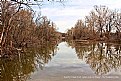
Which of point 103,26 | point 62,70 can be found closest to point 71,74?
point 62,70

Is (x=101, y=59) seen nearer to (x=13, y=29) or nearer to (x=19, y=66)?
(x=19, y=66)

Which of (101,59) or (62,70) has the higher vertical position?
(62,70)

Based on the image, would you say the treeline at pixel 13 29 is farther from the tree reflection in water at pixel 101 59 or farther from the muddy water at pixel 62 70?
the tree reflection in water at pixel 101 59

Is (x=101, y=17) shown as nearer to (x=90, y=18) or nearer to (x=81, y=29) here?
(x=90, y=18)

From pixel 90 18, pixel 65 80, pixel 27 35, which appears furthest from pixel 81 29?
pixel 65 80

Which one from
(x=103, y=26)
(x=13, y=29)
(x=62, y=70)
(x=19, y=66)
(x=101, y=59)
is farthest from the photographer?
(x=103, y=26)

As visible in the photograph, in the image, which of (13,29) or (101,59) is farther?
(13,29)

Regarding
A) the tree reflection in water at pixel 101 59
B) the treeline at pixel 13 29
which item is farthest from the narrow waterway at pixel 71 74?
the treeline at pixel 13 29

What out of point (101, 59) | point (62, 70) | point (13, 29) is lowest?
A: point (101, 59)

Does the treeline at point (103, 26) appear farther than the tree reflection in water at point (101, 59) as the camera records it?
Yes

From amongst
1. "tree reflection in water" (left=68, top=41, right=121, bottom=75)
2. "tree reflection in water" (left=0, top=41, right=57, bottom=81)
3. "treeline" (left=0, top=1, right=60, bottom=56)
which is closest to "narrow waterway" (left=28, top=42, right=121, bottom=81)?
"tree reflection in water" (left=68, top=41, right=121, bottom=75)

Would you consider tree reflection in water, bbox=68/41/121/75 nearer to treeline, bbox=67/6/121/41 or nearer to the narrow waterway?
the narrow waterway

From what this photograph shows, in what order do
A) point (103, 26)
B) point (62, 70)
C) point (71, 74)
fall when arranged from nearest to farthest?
point (71, 74), point (62, 70), point (103, 26)

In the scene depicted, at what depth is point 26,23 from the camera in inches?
1593
